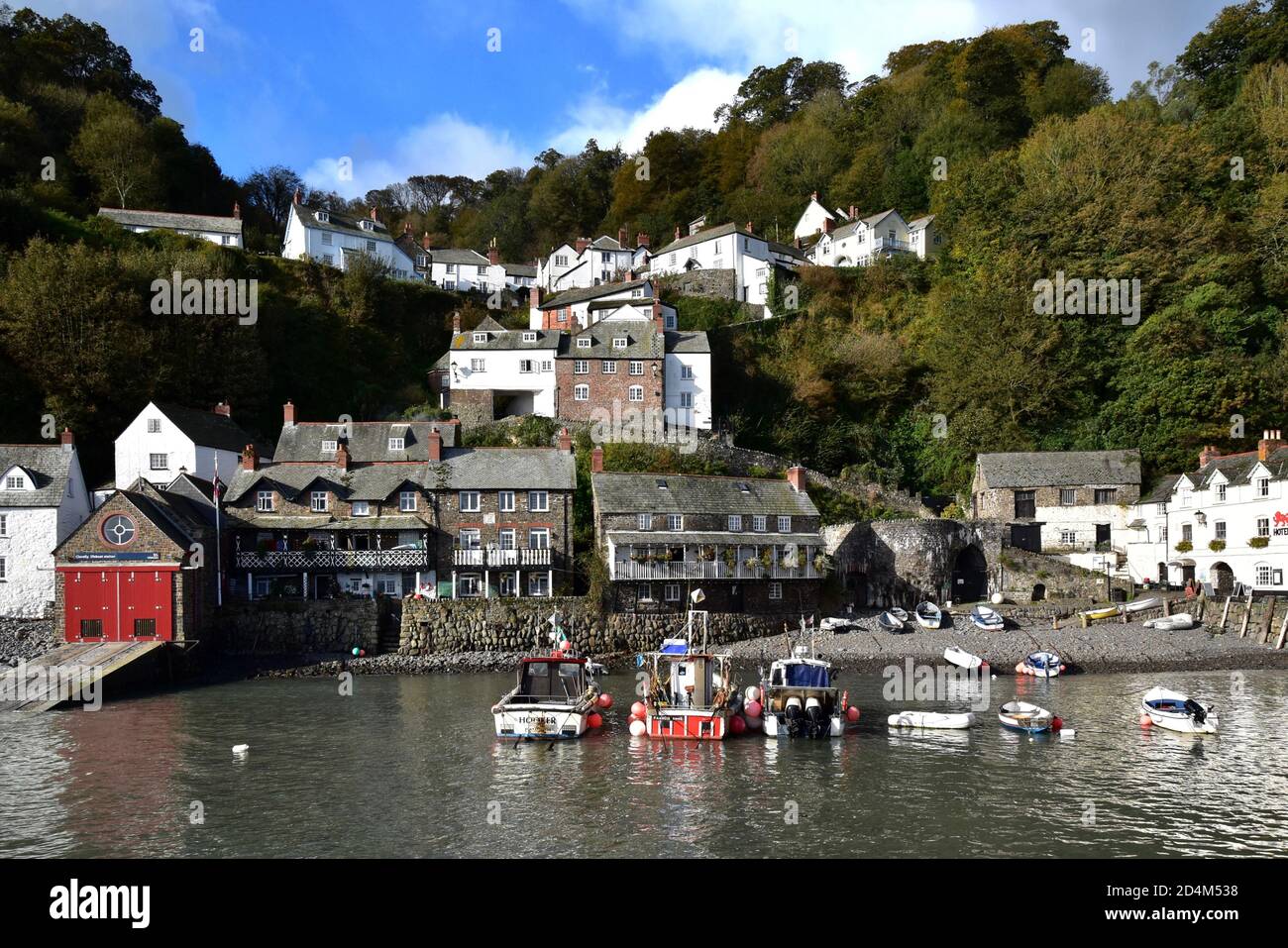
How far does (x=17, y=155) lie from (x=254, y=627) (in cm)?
4776

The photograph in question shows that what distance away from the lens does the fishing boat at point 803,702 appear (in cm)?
2836

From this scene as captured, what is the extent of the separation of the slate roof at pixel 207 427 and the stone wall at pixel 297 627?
11.6m

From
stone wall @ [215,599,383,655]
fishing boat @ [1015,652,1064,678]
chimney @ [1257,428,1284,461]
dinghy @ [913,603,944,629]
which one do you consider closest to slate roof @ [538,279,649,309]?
stone wall @ [215,599,383,655]

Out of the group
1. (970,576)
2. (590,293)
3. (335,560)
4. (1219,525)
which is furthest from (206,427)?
(1219,525)

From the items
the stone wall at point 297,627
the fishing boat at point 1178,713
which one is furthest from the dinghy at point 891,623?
the stone wall at point 297,627

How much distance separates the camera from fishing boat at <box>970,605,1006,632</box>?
146 ft

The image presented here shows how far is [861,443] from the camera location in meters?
60.8

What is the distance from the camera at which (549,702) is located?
29125 mm

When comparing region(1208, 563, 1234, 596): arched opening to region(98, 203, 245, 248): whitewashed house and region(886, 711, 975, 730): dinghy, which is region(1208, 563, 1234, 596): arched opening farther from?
region(98, 203, 245, 248): whitewashed house

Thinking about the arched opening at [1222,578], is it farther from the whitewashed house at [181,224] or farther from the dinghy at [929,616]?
the whitewashed house at [181,224]

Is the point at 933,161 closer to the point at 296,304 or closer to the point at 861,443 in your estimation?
the point at 861,443

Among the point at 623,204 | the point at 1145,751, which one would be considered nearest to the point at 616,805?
the point at 1145,751

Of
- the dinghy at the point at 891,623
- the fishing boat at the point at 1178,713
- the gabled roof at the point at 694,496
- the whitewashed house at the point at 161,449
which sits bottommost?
the fishing boat at the point at 1178,713

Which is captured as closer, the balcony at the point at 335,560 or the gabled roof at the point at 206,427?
the balcony at the point at 335,560
